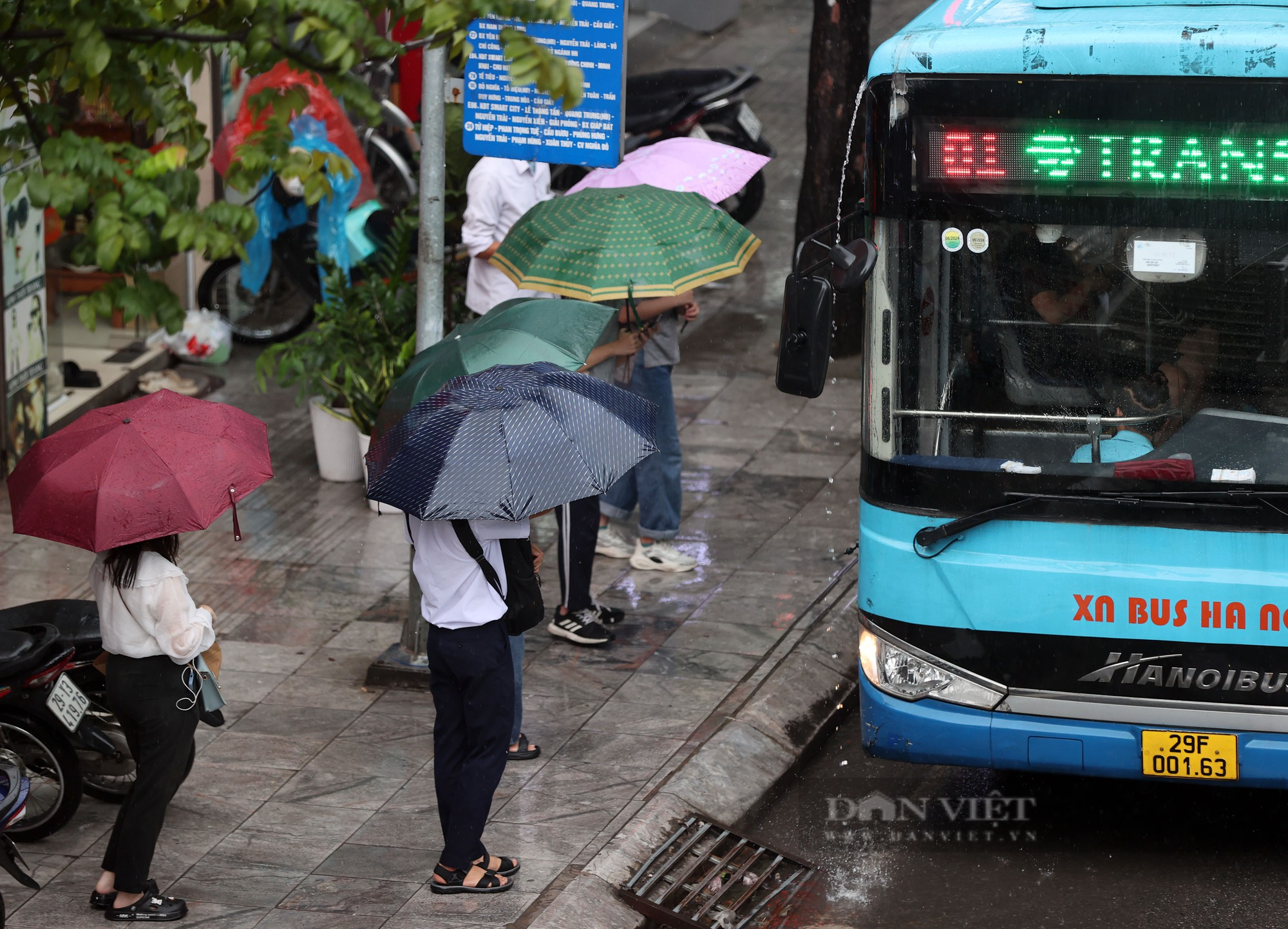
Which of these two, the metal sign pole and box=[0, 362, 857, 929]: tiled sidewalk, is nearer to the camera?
box=[0, 362, 857, 929]: tiled sidewalk

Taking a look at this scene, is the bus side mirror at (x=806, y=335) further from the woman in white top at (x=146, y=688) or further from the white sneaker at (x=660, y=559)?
Result: the white sneaker at (x=660, y=559)

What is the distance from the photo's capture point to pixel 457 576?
18.3 ft

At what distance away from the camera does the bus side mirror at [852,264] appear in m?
5.53

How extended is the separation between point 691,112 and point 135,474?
9008 mm

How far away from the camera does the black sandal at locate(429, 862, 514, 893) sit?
5.80m

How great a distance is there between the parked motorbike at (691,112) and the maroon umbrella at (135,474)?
8.05 m

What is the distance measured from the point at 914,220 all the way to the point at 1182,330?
0.94m

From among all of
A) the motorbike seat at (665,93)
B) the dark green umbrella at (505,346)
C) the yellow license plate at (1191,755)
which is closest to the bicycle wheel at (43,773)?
the dark green umbrella at (505,346)

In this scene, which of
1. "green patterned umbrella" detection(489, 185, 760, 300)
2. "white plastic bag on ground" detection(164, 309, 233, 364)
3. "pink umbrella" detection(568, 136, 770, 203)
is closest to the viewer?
"green patterned umbrella" detection(489, 185, 760, 300)

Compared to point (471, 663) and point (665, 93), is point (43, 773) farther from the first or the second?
point (665, 93)

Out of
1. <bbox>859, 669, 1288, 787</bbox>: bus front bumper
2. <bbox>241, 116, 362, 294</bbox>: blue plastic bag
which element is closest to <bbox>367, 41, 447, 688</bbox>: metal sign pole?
<bbox>859, 669, 1288, 787</bbox>: bus front bumper

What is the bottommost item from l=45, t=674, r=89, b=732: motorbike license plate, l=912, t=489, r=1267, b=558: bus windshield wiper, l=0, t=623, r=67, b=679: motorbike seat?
l=45, t=674, r=89, b=732: motorbike license plate

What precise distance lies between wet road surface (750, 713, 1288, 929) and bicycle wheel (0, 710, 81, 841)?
8.40ft

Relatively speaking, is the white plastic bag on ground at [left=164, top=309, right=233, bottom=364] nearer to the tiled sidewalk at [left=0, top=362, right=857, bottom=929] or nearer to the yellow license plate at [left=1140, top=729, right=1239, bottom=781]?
the tiled sidewalk at [left=0, top=362, right=857, bottom=929]
